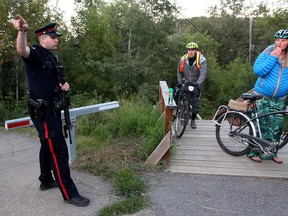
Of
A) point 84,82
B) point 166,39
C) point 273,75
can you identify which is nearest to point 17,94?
point 84,82

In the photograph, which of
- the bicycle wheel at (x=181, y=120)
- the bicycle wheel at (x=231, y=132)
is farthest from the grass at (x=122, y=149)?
the bicycle wheel at (x=231, y=132)

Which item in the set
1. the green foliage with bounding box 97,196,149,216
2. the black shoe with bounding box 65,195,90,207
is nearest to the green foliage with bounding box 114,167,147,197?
the green foliage with bounding box 97,196,149,216

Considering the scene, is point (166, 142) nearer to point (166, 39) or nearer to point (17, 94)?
point (17, 94)

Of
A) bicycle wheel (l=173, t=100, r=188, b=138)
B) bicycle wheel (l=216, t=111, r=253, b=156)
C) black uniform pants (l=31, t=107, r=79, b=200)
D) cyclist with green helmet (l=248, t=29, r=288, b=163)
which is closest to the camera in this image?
black uniform pants (l=31, t=107, r=79, b=200)

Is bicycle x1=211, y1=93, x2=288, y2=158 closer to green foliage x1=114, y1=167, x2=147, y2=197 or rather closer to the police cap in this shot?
green foliage x1=114, y1=167, x2=147, y2=197

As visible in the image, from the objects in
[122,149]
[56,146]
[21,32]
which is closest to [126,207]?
[56,146]

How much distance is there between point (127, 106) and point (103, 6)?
16.1m

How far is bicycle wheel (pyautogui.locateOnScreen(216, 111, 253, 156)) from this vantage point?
439 centimetres

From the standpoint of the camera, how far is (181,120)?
5.59m

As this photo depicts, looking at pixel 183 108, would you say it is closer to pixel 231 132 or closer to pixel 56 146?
pixel 231 132

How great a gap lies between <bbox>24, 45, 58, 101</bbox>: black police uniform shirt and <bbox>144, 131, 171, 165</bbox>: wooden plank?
1744mm

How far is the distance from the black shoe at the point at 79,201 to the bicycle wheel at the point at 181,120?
2786mm

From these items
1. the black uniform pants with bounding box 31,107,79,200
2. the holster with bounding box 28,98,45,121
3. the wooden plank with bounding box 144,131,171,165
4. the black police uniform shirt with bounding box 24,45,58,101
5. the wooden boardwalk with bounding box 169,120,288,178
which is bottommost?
the wooden boardwalk with bounding box 169,120,288,178

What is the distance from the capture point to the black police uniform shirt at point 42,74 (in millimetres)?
2959
